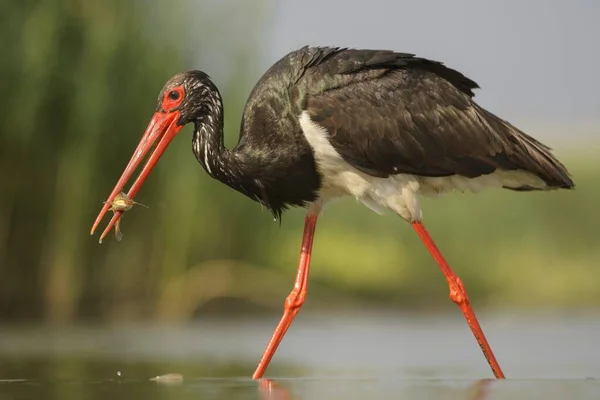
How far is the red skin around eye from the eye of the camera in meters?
7.88

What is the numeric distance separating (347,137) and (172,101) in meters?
1.02

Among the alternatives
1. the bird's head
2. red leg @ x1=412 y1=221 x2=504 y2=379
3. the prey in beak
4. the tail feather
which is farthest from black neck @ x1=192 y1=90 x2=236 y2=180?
the tail feather

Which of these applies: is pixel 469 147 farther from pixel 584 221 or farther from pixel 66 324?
pixel 584 221

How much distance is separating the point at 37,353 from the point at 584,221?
7.55 meters

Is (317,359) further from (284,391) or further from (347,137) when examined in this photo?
(284,391)

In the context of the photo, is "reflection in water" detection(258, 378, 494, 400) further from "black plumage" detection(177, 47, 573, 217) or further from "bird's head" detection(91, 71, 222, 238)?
"bird's head" detection(91, 71, 222, 238)

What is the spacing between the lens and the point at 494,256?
13922 millimetres

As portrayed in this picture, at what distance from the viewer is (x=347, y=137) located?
25.2 ft

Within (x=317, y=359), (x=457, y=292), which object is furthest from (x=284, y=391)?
(x=317, y=359)

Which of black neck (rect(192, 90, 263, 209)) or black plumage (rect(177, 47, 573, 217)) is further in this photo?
black neck (rect(192, 90, 263, 209))

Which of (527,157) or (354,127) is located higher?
(354,127)

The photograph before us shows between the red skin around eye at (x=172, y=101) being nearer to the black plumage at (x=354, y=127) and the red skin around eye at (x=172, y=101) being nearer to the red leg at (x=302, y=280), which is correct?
the black plumage at (x=354, y=127)

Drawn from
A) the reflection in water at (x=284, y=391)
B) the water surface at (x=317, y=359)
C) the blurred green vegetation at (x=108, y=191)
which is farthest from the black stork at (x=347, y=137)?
the blurred green vegetation at (x=108, y=191)

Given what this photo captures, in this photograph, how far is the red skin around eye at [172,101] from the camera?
7.88 m
